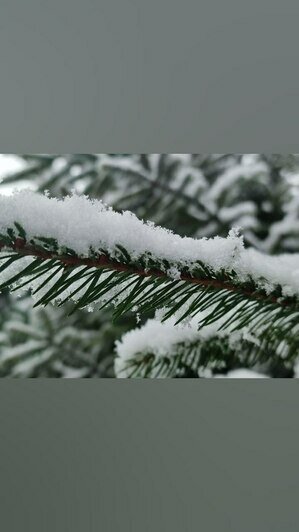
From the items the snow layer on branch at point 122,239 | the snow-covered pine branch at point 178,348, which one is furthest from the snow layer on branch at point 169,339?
the snow layer on branch at point 122,239

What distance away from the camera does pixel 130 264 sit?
1.22 ft

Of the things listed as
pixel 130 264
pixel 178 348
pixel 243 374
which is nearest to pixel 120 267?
pixel 130 264

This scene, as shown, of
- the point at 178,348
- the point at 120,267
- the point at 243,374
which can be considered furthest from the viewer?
the point at 243,374

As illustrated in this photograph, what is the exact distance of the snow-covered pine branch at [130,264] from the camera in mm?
347

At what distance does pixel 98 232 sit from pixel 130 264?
26 millimetres

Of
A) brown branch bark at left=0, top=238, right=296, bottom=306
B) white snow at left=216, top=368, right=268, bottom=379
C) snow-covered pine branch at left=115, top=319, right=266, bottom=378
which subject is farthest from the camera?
white snow at left=216, top=368, right=268, bottom=379

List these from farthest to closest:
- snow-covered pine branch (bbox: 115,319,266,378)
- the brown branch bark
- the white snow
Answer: the white snow → snow-covered pine branch (bbox: 115,319,266,378) → the brown branch bark

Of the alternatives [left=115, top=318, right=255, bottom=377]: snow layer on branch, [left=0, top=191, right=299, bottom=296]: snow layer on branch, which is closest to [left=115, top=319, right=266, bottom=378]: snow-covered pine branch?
[left=115, top=318, right=255, bottom=377]: snow layer on branch

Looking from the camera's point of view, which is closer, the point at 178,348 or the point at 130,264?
the point at 130,264

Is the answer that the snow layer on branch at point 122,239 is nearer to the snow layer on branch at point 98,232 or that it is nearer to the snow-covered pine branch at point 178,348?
the snow layer on branch at point 98,232

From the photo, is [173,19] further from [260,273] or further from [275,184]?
[260,273]

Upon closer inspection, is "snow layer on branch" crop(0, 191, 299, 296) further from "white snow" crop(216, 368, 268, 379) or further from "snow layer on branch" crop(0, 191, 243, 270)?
"white snow" crop(216, 368, 268, 379)

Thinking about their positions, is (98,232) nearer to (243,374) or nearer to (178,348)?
(178,348)

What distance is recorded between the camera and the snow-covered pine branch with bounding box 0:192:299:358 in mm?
347
